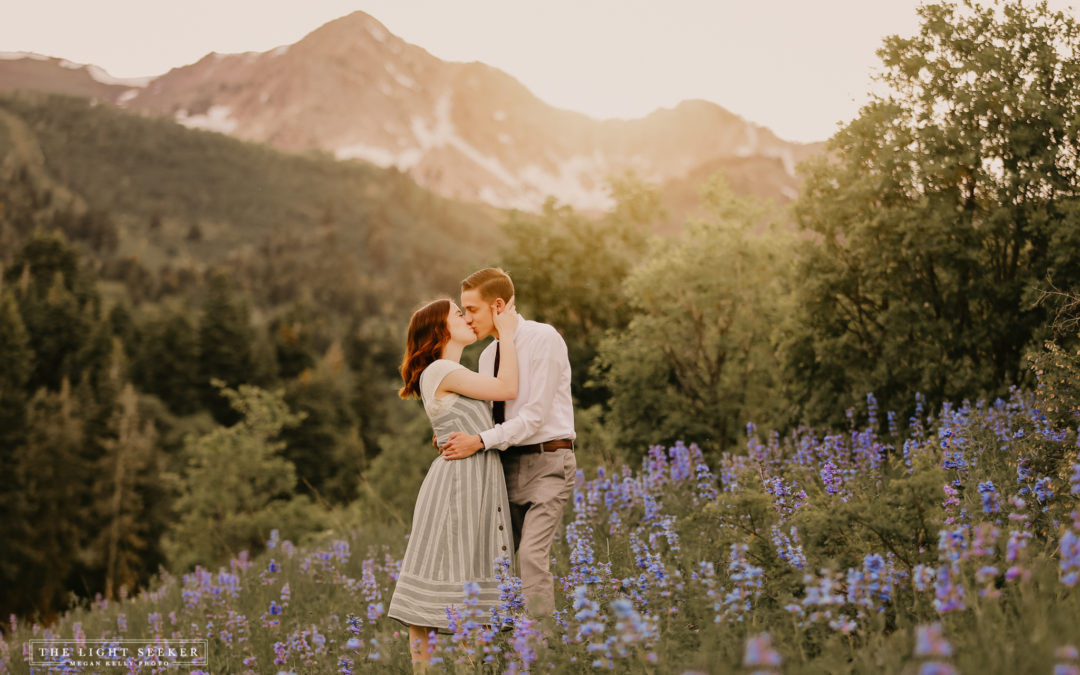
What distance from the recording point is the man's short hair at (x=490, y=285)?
6.00m

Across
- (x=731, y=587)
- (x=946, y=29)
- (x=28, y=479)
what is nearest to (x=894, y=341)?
(x=946, y=29)

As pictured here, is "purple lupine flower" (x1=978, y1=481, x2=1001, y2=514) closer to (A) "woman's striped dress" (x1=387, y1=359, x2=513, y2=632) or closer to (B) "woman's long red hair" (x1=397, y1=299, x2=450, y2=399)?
(A) "woman's striped dress" (x1=387, y1=359, x2=513, y2=632)

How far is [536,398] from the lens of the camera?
5.71 metres

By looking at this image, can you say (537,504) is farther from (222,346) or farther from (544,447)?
(222,346)

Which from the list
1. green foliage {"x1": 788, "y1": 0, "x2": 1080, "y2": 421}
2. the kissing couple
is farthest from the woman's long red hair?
green foliage {"x1": 788, "y1": 0, "x2": 1080, "y2": 421}

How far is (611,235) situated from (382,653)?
3495 cm

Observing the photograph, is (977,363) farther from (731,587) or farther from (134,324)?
(134,324)

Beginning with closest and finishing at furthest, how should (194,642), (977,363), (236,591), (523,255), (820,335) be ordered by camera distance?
(194,642) → (236,591) → (977,363) → (820,335) → (523,255)

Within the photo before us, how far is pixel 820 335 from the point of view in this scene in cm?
1532

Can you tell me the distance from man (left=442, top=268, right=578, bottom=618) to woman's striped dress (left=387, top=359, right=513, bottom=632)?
0.14 metres

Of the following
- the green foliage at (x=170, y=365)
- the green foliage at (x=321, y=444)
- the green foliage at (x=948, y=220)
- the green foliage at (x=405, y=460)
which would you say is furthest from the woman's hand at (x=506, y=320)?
the green foliage at (x=170, y=365)

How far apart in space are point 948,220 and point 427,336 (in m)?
10.7

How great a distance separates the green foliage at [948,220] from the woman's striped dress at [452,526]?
9.64 m

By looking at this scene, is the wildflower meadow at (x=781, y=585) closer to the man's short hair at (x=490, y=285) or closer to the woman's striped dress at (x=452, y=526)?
the woman's striped dress at (x=452, y=526)
